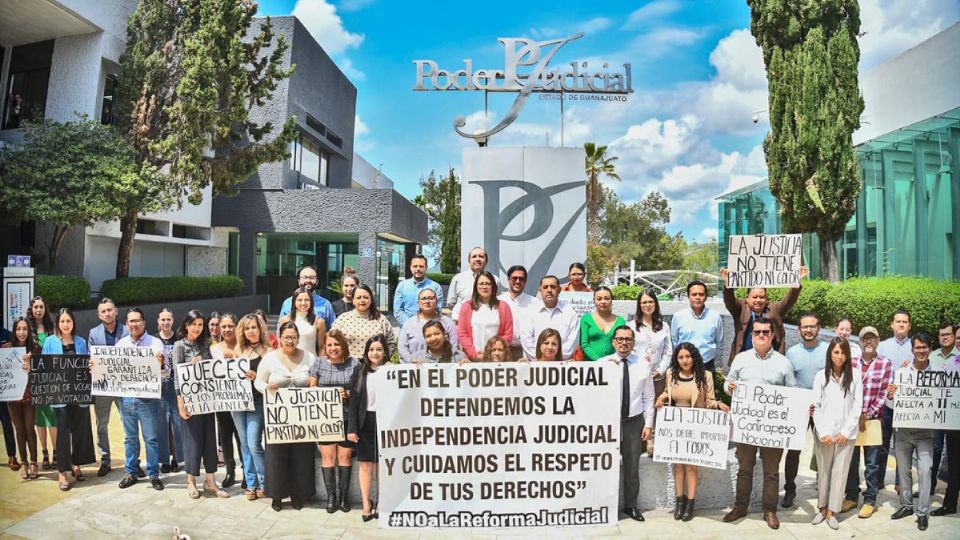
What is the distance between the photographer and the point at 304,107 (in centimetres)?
2430

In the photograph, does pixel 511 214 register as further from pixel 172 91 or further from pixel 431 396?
pixel 172 91

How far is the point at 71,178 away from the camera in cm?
1337

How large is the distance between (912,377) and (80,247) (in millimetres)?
17120

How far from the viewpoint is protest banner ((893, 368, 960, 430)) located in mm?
5688

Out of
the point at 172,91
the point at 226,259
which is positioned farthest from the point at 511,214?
the point at 226,259

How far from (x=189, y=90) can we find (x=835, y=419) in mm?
14174

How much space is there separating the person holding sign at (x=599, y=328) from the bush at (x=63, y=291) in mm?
11452

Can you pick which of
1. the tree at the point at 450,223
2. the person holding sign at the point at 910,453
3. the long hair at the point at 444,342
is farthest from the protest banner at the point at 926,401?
the tree at the point at 450,223

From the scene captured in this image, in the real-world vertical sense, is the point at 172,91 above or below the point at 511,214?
above

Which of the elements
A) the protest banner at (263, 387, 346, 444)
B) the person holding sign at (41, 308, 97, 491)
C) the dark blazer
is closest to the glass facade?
the dark blazer

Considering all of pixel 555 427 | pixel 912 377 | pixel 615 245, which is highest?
pixel 615 245

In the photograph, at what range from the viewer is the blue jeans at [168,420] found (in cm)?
649

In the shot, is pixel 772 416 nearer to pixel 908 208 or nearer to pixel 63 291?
pixel 908 208

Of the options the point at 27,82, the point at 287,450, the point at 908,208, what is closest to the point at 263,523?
the point at 287,450
